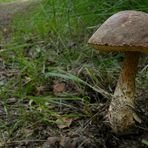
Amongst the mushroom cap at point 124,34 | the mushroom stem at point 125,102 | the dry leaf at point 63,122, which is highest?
the mushroom cap at point 124,34

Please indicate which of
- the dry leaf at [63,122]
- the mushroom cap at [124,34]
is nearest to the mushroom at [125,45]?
the mushroom cap at [124,34]

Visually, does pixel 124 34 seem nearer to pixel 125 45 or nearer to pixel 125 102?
pixel 125 45

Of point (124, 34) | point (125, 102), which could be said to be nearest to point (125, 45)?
point (124, 34)

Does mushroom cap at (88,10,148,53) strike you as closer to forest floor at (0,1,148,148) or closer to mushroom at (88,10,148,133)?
mushroom at (88,10,148,133)

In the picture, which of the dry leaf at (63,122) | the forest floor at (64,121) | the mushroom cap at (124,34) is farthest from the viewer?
the dry leaf at (63,122)

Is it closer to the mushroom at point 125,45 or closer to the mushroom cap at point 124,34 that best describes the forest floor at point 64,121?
the mushroom at point 125,45

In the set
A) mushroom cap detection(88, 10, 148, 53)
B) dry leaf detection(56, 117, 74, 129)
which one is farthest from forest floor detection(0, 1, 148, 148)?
mushroom cap detection(88, 10, 148, 53)

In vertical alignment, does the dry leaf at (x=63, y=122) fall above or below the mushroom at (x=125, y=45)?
below

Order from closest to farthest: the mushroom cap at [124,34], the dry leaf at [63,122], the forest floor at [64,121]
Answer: the mushroom cap at [124,34] → the forest floor at [64,121] → the dry leaf at [63,122]

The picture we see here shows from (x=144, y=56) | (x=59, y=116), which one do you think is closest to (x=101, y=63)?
(x=144, y=56)

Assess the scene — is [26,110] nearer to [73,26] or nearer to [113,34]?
[113,34]
